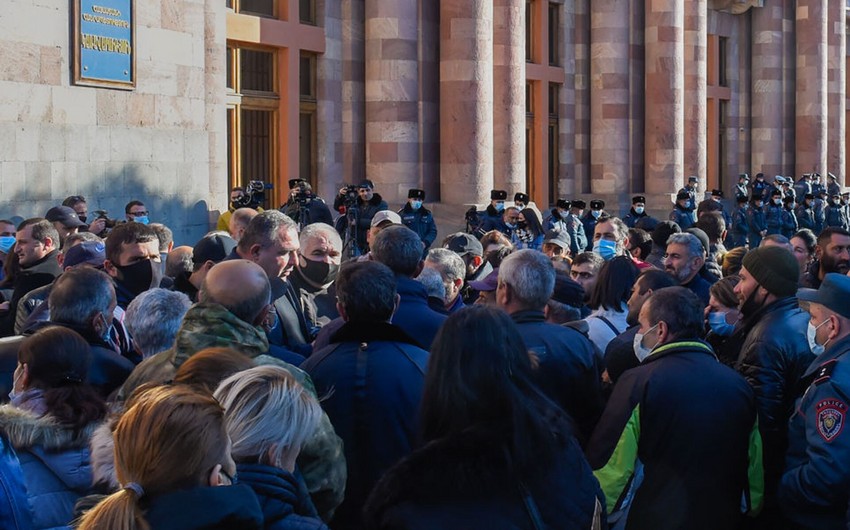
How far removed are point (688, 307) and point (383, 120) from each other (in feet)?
46.5

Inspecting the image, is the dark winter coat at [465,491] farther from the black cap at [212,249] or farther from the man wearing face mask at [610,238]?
the man wearing face mask at [610,238]

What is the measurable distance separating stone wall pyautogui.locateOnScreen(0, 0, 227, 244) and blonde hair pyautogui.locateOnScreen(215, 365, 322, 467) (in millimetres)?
9546

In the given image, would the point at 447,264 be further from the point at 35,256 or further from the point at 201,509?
the point at 201,509

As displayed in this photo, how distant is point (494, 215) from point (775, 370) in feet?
39.6

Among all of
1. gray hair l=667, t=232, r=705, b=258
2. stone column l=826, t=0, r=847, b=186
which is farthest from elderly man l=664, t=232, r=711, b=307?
stone column l=826, t=0, r=847, b=186

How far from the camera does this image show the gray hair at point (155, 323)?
17.0 feet

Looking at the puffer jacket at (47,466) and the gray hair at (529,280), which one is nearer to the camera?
the puffer jacket at (47,466)

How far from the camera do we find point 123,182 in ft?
44.2

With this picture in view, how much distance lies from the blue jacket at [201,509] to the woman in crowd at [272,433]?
27 centimetres

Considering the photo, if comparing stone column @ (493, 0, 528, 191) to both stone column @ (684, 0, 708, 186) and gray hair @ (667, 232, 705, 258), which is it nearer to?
stone column @ (684, 0, 708, 186)

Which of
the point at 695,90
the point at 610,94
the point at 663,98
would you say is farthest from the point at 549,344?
the point at 695,90

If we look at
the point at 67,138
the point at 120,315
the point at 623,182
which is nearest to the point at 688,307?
the point at 120,315

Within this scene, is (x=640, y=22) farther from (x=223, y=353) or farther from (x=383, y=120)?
(x=223, y=353)

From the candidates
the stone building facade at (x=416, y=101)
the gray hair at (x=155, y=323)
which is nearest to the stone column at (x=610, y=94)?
the stone building facade at (x=416, y=101)
